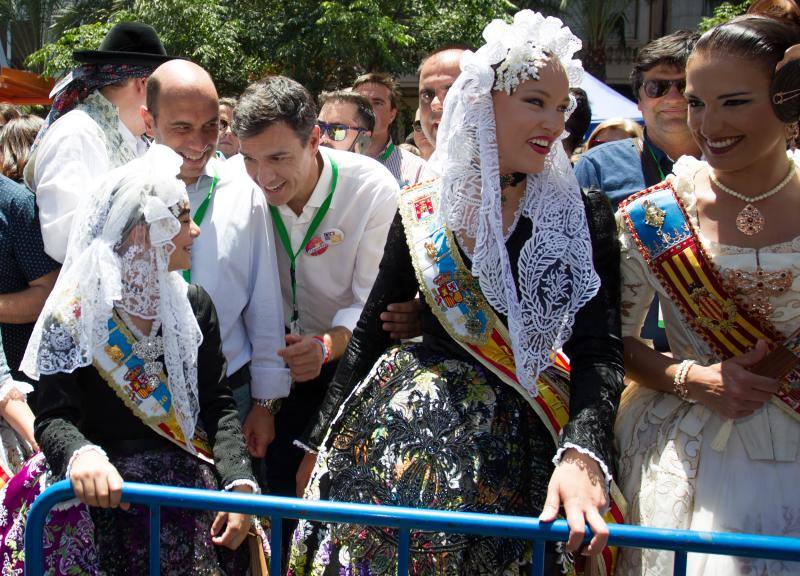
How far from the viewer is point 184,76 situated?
3.27 m

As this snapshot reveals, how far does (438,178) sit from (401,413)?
70cm

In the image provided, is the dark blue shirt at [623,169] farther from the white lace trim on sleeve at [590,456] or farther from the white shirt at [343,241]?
the white lace trim on sleeve at [590,456]

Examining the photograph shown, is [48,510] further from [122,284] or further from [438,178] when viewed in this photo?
[438,178]

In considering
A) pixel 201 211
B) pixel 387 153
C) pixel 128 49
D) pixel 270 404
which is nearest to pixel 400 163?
pixel 387 153

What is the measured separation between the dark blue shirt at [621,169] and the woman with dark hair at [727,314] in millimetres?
1164

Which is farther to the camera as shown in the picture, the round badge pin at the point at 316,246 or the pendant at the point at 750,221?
the round badge pin at the point at 316,246

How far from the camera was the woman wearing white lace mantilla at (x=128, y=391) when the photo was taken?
2408mm

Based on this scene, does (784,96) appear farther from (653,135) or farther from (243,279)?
(243,279)

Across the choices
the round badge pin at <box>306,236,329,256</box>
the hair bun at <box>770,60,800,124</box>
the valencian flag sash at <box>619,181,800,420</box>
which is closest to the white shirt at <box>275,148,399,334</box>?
the round badge pin at <box>306,236,329,256</box>

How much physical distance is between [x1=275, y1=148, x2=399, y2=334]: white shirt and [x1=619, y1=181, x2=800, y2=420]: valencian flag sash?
1211mm

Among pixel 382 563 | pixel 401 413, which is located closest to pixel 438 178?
pixel 401 413

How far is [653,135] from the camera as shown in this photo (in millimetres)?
3541

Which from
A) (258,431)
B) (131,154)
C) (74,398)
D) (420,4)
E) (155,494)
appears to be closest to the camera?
(155,494)

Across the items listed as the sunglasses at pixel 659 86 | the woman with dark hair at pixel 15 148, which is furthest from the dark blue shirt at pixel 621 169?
the woman with dark hair at pixel 15 148
